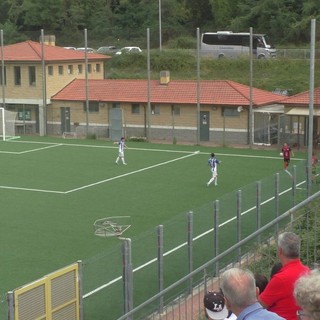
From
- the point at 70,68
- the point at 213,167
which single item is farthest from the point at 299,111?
the point at 70,68

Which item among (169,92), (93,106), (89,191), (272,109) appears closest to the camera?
(89,191)

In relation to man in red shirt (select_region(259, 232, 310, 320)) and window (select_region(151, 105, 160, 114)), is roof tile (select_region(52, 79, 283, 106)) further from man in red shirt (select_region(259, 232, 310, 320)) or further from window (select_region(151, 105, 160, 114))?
man in red shirt (select_region(259, 232, 310, 320))

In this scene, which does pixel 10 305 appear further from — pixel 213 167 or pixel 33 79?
pixel 33 79

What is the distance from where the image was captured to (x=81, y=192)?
2858 cm

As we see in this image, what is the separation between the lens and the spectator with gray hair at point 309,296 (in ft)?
18.3

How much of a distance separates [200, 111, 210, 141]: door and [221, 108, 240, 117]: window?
1015 mm

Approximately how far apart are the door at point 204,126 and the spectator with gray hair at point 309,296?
124 ft

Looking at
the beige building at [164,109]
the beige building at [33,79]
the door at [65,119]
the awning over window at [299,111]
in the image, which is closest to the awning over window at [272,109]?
the beige building at [164,109]

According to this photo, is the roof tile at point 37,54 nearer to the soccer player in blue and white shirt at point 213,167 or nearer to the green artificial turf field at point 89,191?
the green artificial turf field at point 89,191

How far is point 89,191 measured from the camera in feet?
94.4

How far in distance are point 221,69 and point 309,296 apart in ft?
184

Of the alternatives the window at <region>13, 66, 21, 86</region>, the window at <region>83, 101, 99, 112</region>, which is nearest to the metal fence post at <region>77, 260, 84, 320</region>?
the window at <region>83, 101, 99, 112</region>

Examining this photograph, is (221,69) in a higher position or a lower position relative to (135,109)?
higher

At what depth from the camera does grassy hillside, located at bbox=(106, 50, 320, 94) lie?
55.5 m
